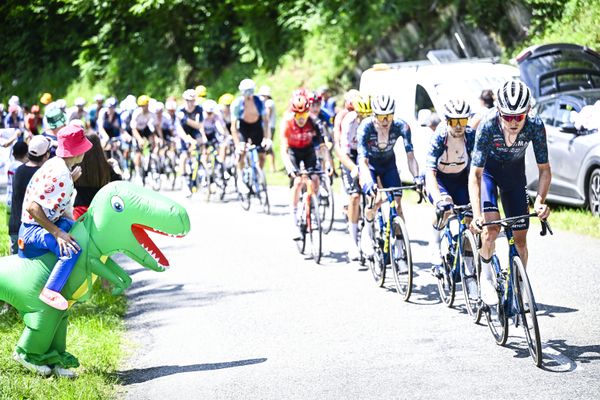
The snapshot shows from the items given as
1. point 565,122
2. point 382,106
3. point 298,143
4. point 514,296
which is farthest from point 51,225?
point 565,122

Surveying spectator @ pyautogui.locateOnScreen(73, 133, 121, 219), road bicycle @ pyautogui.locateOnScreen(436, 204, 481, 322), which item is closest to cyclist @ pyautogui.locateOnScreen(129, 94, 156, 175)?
spectator @ pyautogui.locateOnScreen(73, 133, 121, 219)

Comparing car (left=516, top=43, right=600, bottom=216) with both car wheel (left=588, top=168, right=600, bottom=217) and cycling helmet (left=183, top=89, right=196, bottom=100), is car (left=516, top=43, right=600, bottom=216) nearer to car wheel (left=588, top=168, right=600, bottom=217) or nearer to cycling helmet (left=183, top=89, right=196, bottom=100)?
car wheel (left=588, top=168, right=600, bottom=217)

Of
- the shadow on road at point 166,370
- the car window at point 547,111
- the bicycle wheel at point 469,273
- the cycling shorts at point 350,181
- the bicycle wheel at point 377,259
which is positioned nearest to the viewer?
the shadow on road at point 166,370

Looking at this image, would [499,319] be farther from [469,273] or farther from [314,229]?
[314,229]

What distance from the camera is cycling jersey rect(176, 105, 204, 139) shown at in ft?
70.1

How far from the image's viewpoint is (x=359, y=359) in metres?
8.34

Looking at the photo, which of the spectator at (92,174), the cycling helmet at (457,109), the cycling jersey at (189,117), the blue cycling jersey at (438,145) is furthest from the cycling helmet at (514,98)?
the cycling jersey at (189,117)

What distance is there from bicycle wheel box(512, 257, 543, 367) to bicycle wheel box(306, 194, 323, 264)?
5.29m

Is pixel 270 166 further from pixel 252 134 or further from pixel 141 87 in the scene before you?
pixel 141 87

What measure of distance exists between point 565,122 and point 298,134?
169 inches

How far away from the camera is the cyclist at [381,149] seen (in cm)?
1091

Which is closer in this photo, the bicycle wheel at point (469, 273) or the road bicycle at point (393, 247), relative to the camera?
the bicycle wheel at point (469, 273)

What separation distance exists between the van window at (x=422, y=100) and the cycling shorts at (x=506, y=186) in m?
9.76

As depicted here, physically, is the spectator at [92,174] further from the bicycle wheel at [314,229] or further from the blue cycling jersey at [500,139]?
the blue cycling jersey at [500,139]
